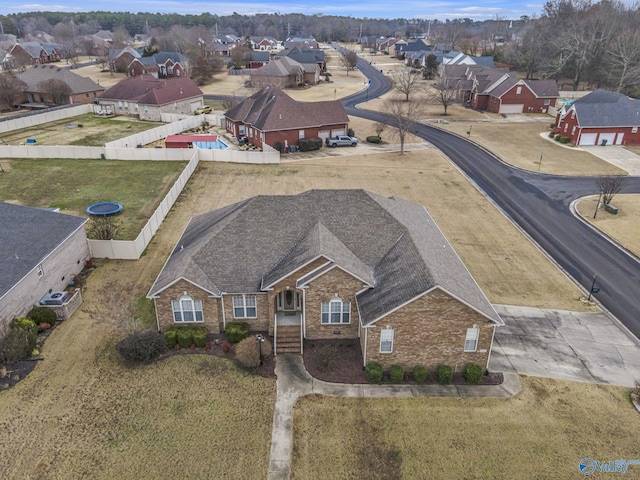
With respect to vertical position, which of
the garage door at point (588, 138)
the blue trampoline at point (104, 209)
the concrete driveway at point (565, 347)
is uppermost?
the garage door at point (588, 138)

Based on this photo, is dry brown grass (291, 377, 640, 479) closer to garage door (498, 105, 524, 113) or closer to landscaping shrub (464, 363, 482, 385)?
landscaping shrub (464, 363, 482, 385)

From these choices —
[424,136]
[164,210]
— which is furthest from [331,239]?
[424,136]

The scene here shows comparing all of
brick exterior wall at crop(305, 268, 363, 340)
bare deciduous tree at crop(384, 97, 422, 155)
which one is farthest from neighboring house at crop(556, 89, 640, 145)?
brick exterior wall at crop(305, 268, 363, 340)

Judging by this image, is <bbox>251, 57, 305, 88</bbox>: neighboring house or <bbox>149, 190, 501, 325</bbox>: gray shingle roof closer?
<bbox>149, 190, 501, 325</bbox>: gray shingle roof

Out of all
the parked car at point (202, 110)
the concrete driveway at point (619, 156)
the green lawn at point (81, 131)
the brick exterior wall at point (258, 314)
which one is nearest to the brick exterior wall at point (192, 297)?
the brick exterior wall at point (258, 314)

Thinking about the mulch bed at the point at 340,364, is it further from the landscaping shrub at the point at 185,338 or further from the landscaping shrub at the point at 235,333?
the landscaping shrub at the point at 185,338

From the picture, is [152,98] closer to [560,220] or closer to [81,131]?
[81,131]
